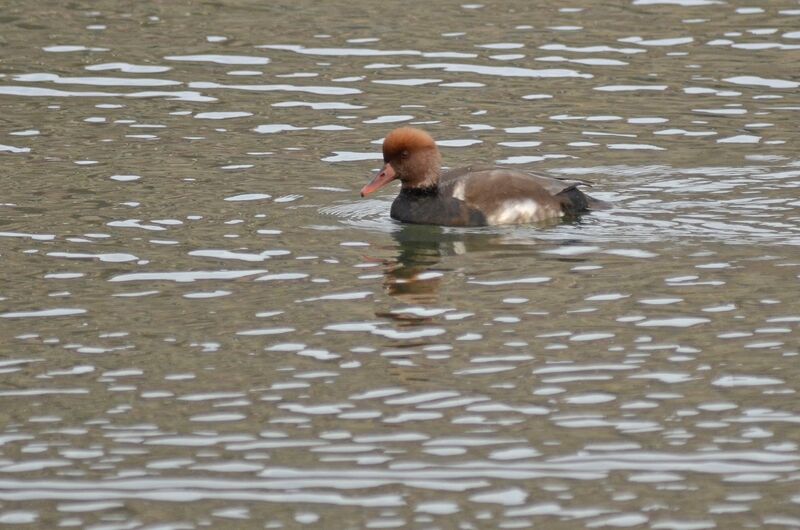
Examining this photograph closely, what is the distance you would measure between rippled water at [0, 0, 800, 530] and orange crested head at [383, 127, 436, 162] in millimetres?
616

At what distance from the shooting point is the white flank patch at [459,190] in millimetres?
13164

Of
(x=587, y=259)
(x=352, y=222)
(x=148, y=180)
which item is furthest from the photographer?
(x=148, y=180)

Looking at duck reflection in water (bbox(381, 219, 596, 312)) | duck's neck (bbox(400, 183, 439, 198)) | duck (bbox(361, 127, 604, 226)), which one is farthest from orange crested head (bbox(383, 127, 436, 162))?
duck reflection in water (bbox(381, 219, 596, 312))

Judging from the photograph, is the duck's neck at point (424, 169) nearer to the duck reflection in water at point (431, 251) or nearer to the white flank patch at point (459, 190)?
the white flank patch at point (459, 190)

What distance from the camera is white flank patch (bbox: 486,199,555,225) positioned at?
13016 millimetres

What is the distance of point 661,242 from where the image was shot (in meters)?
12.2

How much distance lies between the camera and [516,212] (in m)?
13.0

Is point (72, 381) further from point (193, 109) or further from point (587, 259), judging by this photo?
point (193, 109)

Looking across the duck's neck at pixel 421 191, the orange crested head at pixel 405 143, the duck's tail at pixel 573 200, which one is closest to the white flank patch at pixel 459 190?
the duck's neck at pixel 421 191

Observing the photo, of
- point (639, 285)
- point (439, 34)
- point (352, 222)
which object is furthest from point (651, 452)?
point (439, 34)

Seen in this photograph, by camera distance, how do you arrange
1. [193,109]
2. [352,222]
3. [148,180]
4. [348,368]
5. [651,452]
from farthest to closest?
[193,109] → [148,180] → [352,222] → [348,368] → [651,452]

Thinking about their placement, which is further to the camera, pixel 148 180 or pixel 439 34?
pixel 439 34

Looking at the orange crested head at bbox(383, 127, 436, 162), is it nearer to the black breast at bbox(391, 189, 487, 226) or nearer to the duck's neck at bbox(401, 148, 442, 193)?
the duck's neck at bbox(401, 148, 442, 193)

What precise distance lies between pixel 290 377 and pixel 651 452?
2.15 metres
